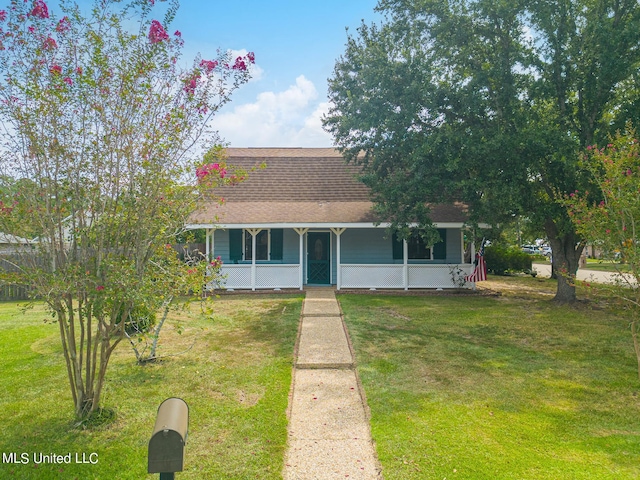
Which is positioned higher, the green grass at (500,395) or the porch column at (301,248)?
the porch column at (301,248)

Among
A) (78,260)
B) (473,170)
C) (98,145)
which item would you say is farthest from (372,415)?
(473,170)

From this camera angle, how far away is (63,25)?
3977 millimetres

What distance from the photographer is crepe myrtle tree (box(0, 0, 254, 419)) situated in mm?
3842

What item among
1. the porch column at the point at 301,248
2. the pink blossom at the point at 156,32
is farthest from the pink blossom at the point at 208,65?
the porch column at the point at 301,248

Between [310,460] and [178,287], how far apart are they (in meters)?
2.15

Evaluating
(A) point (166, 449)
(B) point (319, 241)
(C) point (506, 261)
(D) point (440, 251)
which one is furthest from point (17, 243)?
(C) point (506, 261)

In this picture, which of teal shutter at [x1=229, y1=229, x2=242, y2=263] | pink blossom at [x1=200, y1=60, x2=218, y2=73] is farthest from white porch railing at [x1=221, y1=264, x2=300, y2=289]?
pink blossom at [x1=200, y1=60, x2=218, y2=73]

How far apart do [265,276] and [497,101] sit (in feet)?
31.3

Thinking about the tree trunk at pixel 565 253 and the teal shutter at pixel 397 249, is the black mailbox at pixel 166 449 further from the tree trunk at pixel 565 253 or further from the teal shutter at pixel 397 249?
the teal shutter at pixel 397 249

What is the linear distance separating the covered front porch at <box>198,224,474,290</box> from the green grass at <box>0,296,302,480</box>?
595 cm

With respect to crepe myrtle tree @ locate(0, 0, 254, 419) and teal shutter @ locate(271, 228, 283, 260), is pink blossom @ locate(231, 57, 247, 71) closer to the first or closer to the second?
crepe myrtle tree @ locate(0, 0, 254, 419)

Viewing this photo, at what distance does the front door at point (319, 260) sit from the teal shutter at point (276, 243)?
3.74 ft

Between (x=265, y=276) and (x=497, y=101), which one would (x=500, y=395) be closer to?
(x=497, y=101)

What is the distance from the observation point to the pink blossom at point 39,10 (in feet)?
12.4
